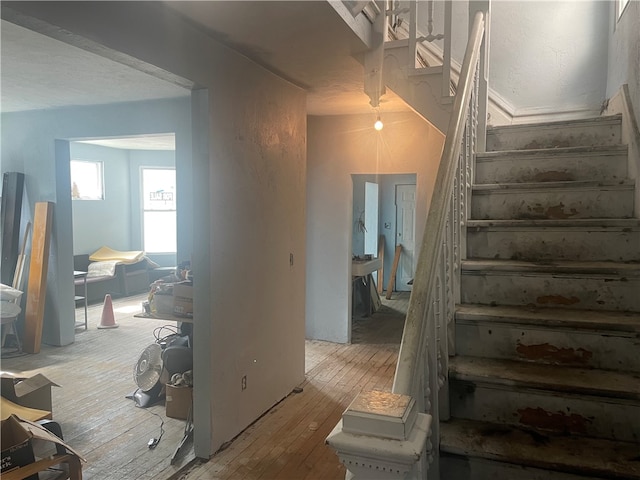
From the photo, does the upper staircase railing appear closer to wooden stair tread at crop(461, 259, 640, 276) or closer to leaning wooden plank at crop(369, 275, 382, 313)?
wooden stair tread at crop(461, 259, 640, 276)

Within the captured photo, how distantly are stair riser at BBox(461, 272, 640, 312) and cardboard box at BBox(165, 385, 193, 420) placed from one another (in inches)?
86.7

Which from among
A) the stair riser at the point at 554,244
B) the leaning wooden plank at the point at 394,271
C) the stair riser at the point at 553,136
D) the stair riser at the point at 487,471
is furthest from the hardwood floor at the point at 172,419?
the leaning wooden plank at the point at 394,271

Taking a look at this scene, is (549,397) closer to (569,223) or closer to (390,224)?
(569,223)

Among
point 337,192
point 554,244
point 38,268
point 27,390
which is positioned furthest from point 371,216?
point 27,390


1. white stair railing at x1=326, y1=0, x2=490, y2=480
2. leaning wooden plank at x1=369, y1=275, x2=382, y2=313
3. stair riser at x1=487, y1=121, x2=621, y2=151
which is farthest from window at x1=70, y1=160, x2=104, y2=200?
stair riser at x1=487, y1=121, x2=621, y2=151

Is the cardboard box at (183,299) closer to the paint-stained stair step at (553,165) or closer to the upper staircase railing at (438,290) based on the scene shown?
the upper staircase railing at (438,290)

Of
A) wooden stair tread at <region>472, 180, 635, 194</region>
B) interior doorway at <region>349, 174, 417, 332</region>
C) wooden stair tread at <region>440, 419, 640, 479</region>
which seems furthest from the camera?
interior doorway at <region>349, 174, 417, 332</region>

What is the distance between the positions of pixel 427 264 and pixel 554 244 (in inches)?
44.1

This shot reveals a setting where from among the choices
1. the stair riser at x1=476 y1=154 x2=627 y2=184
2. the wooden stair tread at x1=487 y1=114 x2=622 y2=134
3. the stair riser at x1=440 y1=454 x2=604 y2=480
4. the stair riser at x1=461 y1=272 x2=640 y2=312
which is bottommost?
the stair riser at x1=440 y1=454 x2=604 y2=480

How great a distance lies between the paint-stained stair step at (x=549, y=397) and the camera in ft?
5.34

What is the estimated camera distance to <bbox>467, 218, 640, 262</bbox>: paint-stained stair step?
2.14 metres

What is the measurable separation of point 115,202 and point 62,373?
15.4 ft

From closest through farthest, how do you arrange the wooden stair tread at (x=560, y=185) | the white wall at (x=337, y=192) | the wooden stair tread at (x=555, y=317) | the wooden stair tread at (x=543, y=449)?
the wooden stair tread at (x=543, y=449) < the wooden stair tread at (x=555, y=317) < the wooden stair tread at (x=560, y=185) < the white wall at (x=337, y=192)

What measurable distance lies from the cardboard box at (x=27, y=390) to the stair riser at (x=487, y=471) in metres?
2.56
